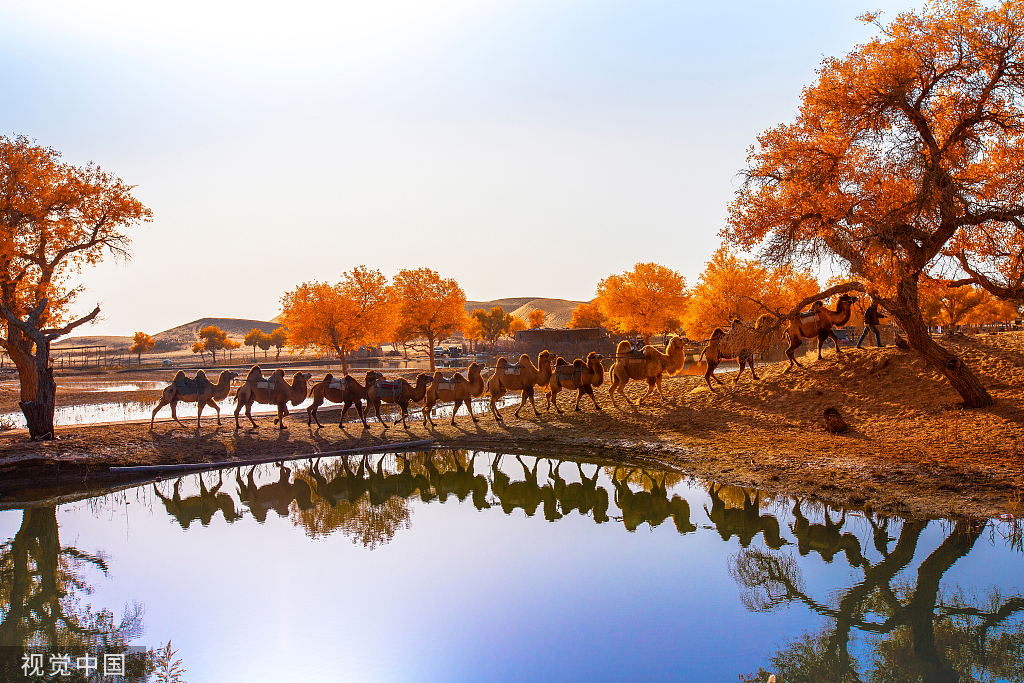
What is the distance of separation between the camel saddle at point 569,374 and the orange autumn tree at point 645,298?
3977 centimetres

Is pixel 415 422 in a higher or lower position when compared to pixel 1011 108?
lower

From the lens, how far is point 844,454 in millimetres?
12125

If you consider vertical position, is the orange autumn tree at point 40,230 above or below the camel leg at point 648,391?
above

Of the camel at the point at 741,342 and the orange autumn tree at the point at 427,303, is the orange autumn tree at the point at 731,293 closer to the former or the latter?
the orange autumn tree at the point at 427,303

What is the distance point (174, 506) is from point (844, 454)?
1317 centimetres

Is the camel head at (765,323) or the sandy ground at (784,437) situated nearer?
the sandy ground at (784,437)

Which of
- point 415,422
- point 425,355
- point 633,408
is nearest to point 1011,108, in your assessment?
point 633,408

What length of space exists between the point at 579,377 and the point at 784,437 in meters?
6.70

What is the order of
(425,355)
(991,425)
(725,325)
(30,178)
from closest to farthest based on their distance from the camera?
(991,425)
(30,178)
(725,325)
(425,355)

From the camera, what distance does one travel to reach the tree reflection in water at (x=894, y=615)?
19.5ft

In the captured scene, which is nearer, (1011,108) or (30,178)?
(1011,108)

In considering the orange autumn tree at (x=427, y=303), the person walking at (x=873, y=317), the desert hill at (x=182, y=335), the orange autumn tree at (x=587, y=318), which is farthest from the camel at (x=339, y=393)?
the desert hill at (x=182, y=335)

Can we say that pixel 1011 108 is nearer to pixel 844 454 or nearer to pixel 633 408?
pixel 844 454

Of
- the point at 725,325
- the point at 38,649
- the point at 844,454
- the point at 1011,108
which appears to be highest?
the point at 1011,108
